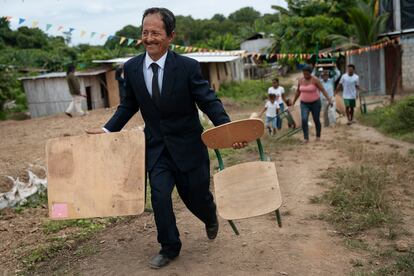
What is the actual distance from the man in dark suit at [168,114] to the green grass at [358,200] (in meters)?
1.49

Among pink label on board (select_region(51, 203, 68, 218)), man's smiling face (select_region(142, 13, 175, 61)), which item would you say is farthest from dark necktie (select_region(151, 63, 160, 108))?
pink label on board (select_region(51, 203, 68, 218))

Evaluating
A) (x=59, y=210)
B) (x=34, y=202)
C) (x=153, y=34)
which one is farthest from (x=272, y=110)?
(x=59, y=210)

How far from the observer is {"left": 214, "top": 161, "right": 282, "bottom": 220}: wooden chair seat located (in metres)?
3.46

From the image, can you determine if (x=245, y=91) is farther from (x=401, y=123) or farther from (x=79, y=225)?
(x=79, y=225)

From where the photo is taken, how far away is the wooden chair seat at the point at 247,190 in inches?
136

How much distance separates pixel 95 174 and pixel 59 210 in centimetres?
35

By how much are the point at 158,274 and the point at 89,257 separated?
77cm

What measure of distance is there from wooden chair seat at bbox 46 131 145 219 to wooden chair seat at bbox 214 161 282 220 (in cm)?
58

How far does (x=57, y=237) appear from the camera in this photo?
14.6ft

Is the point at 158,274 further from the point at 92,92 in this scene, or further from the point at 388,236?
the point at 92,92

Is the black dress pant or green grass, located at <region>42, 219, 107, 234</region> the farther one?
green grass, located at <region>42, 219, 107, 234</region>

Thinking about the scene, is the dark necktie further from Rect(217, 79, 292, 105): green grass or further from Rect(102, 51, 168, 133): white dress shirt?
Rect(217, 79, 292, 105): green grass

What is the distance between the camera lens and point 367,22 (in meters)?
20.0

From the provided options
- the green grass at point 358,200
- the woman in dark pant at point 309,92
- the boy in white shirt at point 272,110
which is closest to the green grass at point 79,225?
the green grass at point 358,200
